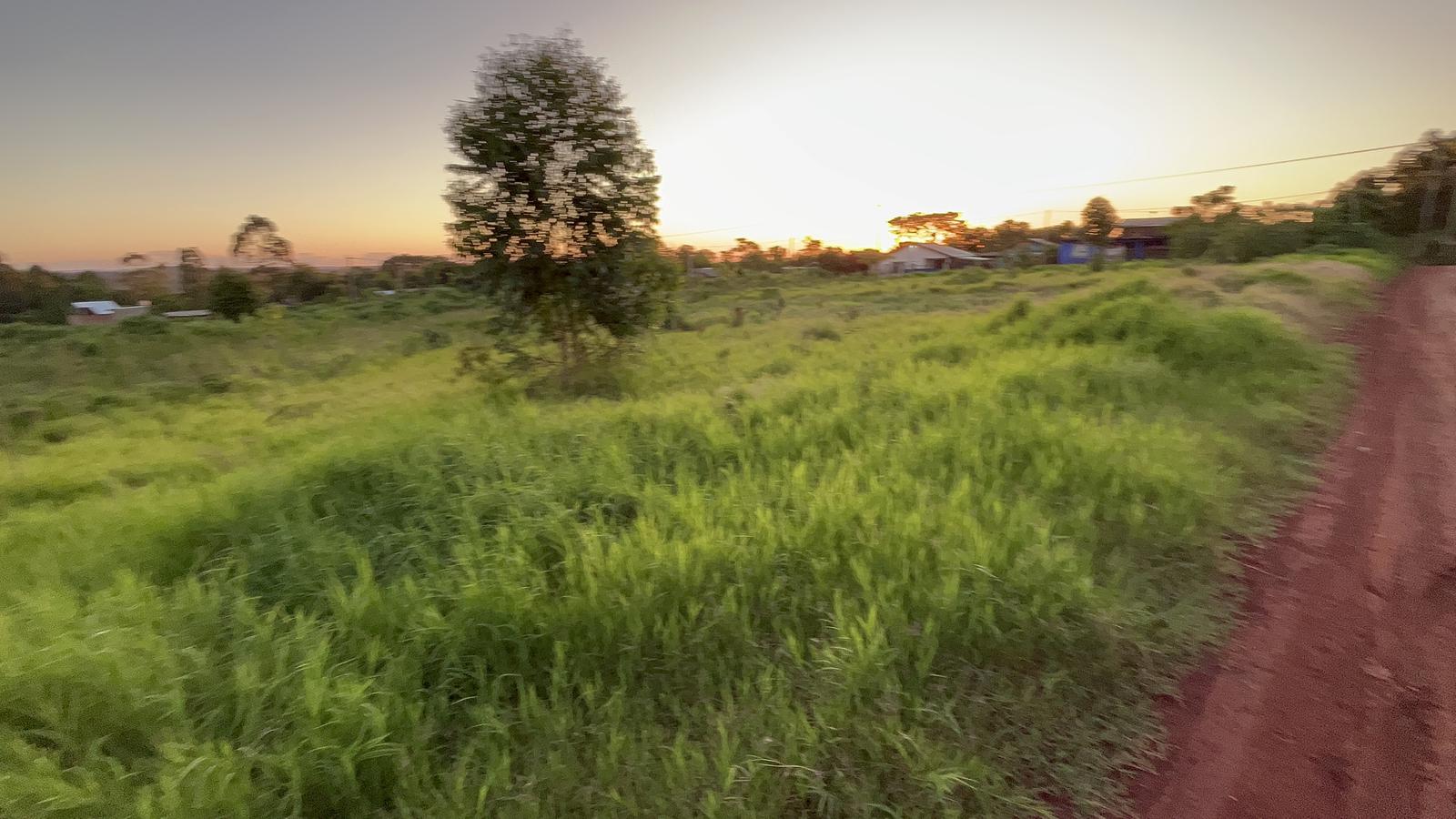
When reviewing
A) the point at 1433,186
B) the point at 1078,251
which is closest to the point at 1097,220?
the point at 1078,251

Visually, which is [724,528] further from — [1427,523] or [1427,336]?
[1427,336]

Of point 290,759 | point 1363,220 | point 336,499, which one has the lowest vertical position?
point 290,759

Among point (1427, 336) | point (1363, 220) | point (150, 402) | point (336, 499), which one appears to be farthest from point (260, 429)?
point (1363, 220)

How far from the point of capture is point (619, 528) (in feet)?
13.6

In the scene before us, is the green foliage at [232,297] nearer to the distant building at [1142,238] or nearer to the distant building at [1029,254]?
the distant building at [1029,254]

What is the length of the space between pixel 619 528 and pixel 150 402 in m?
7.57

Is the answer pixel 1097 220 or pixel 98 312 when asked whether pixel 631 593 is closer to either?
pixel 98 312

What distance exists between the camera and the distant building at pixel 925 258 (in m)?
53.4

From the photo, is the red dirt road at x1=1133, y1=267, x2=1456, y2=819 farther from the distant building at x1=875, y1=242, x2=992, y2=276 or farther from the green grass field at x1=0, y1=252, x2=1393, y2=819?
the distant building at x1=875, y1=242, x2=992, y2=276

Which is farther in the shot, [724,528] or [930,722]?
[724,528]

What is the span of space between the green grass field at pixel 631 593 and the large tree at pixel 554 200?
259 centimetres

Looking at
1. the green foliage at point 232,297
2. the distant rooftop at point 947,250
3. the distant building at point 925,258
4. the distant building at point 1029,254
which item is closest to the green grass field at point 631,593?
the green foliage at point 232,297

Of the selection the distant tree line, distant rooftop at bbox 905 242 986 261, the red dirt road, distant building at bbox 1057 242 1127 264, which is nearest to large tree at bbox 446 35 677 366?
the distant tree line

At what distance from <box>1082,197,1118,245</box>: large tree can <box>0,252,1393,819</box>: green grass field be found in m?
51.1
